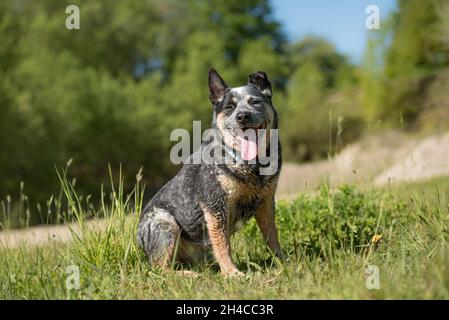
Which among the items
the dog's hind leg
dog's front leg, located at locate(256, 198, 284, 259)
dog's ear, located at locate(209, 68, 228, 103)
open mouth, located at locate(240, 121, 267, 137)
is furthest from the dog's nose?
the dog's hind leg

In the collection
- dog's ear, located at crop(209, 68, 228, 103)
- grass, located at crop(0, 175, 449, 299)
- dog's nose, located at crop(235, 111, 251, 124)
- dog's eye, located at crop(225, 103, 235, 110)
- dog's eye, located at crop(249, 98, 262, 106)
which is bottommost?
grass, located at crop(0, 175, 449, 299)

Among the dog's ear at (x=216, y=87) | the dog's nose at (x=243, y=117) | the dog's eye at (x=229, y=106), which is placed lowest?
the dog's nose at (x=243, y=117)

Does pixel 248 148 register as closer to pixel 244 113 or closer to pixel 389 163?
pixel 244 113

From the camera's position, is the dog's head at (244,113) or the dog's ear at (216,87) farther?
the dog's ear at (216,87)

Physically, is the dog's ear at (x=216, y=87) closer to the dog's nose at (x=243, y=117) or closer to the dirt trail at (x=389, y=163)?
the dog's nose at (x=243, y=117)

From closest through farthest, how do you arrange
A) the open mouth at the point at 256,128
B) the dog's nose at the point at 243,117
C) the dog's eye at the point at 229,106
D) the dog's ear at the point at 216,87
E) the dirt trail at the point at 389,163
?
the dog's nose at the point at 243,117
the open mouth at the point at 256,128
the dog's eye at the point at 229,106
the dog's ear at the point at 216,87
the dirt trail at the point at 389,163

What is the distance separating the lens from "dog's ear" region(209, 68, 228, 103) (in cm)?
559

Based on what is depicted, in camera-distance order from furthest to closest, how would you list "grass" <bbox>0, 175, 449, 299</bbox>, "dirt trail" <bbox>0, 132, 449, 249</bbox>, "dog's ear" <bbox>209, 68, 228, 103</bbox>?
"dirt trail" <bbox>0, 132, 449, 249</bbox>
"dog's ear" <bbox>209, 68, 228, 103</bbox>
"grass" <bbox>0, 175, 449, 299</bbox>

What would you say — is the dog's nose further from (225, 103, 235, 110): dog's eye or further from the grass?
the grass

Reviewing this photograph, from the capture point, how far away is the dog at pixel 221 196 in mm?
5207

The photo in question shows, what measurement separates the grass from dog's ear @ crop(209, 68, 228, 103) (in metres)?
1.35

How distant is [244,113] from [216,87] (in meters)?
0.62

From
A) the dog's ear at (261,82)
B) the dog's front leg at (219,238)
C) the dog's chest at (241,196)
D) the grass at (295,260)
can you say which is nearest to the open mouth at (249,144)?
the dog's chest at (241,196)
